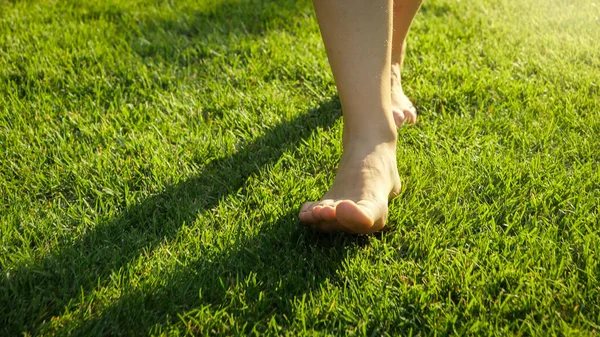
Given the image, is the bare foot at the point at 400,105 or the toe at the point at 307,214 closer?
the toe at the point at 307,214

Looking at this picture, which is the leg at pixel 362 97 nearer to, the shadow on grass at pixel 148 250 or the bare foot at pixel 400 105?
the shadow on grass at pixel 148 250

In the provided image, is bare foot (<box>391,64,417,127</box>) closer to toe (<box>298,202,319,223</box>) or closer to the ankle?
the ankle

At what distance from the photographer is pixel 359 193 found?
147cm

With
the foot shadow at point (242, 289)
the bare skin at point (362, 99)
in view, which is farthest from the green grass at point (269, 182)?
the bare skin at point (362, 99)

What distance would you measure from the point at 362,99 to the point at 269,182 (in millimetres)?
386

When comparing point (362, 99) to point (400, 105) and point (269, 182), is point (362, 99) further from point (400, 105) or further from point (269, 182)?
point (400, 105)

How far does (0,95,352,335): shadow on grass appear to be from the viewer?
1.31m

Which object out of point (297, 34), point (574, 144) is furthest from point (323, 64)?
point (574, 144)

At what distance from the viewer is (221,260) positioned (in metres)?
1.44

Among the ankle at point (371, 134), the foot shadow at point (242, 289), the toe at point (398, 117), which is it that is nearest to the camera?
the foot shadow at point (242, 289)

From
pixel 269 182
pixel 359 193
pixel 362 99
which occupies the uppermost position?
pixel 362 99

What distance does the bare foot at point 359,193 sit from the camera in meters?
1.37

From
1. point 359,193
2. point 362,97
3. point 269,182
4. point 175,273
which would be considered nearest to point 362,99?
point 362,97

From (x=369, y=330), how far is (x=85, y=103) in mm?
1380
